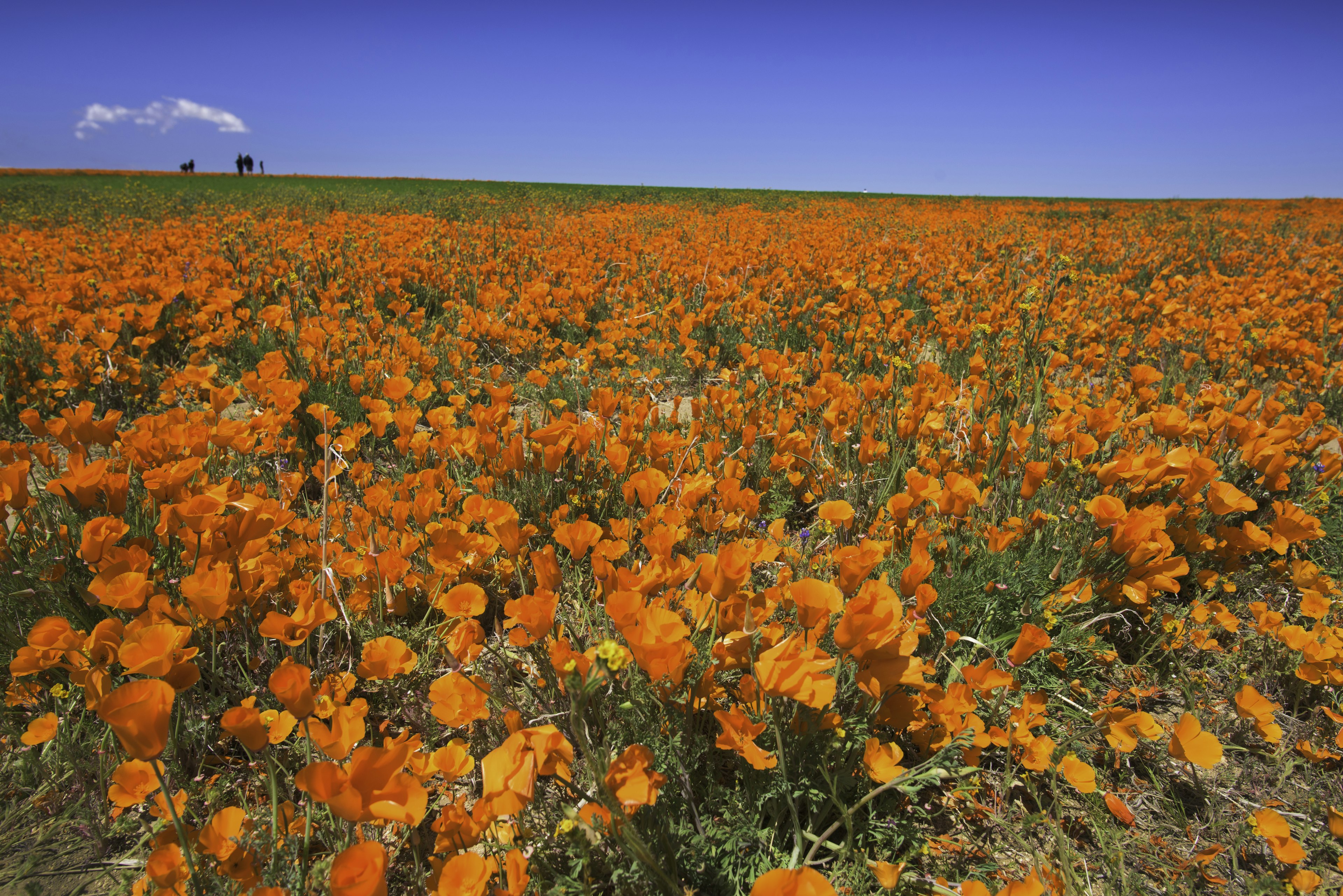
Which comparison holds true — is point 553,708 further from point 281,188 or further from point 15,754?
point 281,188

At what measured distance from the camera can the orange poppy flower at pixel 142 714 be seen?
→ 919 millimetres

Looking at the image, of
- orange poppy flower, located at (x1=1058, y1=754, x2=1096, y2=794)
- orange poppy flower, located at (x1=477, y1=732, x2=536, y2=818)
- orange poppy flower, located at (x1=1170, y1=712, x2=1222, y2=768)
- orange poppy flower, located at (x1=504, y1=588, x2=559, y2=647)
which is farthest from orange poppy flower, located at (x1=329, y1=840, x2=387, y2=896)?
orange poppy flower, located at (x1=1170, y1=712, x2=1222, y2=768)

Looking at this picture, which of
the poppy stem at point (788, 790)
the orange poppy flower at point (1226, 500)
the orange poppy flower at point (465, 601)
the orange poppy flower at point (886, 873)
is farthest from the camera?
the orange poppy flower at point (1226, 500)

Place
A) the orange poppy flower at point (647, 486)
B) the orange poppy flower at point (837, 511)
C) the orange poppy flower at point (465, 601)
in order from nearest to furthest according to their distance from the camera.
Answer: the orange poppy flower at point (465, 601) → the orange poppy flower at point (837, 511) → the orange poppy flower at point (647, 486)

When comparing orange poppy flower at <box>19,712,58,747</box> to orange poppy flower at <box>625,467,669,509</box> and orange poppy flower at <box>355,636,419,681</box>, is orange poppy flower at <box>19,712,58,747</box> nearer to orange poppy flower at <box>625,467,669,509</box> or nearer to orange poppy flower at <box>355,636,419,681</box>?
orange poppy flower at <box>355,636,419,681</box>

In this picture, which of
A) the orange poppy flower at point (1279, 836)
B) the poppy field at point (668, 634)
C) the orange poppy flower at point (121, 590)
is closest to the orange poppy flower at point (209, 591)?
the poppy field at point (668, 634)

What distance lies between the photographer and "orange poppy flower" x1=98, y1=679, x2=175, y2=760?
0.92 metres

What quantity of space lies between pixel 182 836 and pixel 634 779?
2.60 ft

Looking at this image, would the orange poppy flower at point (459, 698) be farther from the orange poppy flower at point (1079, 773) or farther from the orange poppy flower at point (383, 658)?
the orange poppy flower at point (1079, 773)

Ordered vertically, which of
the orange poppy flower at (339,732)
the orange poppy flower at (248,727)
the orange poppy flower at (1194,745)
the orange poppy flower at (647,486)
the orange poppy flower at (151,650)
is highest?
the orange poppy flower at (647,486)

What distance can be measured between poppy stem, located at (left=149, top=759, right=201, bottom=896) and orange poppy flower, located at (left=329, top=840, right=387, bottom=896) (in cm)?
30

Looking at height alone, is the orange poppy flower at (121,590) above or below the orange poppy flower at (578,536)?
below

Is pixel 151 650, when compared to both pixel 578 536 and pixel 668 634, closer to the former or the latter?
pixel 578 536

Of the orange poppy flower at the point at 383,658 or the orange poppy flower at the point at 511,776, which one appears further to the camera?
the orange poppy flower at the point at 383,658
